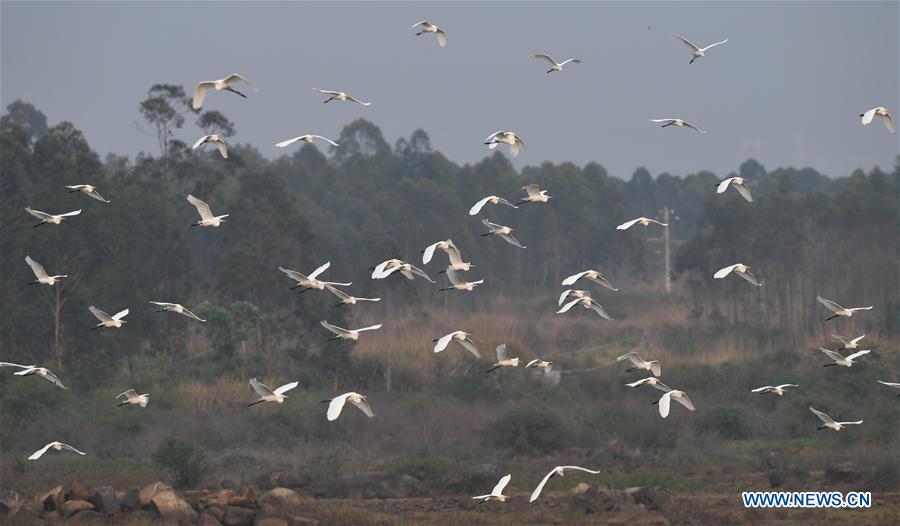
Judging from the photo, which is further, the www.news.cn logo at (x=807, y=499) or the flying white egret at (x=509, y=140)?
the www.news.cn logo at (x=807, y=499)

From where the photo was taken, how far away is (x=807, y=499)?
30922mm

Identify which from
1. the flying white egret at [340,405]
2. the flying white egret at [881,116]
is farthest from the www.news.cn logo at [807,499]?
the flying white egret at [340,405]

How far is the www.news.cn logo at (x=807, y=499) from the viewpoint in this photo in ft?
99.1

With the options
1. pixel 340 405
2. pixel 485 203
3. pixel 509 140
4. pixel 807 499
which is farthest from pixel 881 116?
pixel 340 405

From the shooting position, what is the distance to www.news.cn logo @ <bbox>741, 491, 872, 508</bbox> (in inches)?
1189

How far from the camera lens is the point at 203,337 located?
5359 centimetres

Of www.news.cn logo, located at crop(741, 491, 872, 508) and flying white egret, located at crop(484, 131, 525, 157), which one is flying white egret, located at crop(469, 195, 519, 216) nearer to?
flying white egret, located at crop(484, 131, 525, 157)

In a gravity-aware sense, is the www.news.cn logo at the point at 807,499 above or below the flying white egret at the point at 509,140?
below

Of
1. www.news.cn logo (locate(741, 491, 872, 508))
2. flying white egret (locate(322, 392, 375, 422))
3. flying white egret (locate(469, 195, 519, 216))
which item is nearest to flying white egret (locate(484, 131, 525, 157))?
flying white egret (locate(469, 195, 519, 216))

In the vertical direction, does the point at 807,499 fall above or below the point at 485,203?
below

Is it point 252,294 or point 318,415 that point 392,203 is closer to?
point 252,294

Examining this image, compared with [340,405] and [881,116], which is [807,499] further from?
[340,405]

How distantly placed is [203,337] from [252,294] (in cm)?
265

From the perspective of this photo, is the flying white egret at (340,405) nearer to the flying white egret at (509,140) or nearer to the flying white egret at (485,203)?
the flying white egret at (485,203)
